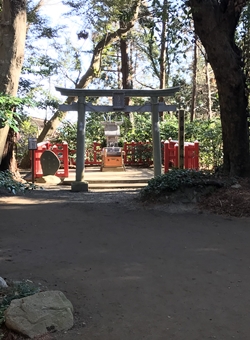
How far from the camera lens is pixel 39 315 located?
117 inches

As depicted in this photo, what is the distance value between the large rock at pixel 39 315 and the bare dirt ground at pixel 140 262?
0.07 m

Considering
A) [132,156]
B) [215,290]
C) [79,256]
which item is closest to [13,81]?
[79,256]

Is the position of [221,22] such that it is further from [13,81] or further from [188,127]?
[188,127]

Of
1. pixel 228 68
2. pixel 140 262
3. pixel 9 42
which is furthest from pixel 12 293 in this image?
pixel 9 42

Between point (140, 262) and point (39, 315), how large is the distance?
195 cm

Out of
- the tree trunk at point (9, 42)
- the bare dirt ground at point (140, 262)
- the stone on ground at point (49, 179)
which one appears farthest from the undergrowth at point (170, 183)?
the stone on ground at point (49, 179)

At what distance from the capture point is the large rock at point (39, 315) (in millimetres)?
2877

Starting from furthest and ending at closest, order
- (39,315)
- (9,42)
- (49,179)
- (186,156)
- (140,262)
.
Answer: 1. (186,156)
2. (49,179)
3. (9,42)
4. (140,262)
5. (39,315)

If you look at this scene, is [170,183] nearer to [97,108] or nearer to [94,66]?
[97,108]

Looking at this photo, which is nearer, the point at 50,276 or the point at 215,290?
the point at 215,290

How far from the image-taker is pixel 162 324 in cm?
315

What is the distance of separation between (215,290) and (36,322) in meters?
1.82

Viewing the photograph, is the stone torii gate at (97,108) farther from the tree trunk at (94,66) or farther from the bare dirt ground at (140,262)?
the tree trunk at (94,66)

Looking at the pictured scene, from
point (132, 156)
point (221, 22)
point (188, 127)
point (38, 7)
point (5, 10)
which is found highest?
point (38, 7)
